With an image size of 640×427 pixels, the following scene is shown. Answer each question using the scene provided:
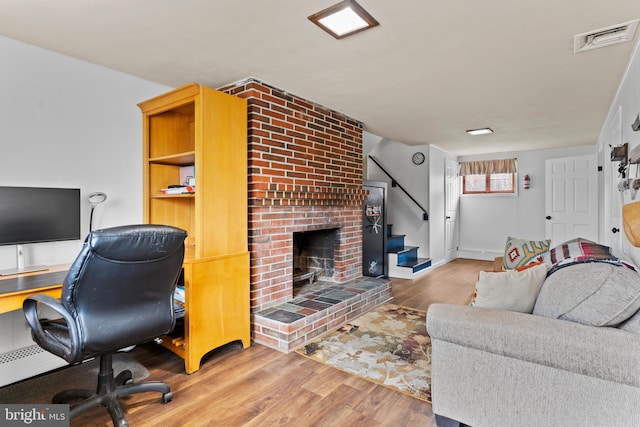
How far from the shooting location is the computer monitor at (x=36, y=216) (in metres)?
1.97

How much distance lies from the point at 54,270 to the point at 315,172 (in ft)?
7.12

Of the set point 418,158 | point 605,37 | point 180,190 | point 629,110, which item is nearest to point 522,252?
point 629,110

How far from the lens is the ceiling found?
1.78m

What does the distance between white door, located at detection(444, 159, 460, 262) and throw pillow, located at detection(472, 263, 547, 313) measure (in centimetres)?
480

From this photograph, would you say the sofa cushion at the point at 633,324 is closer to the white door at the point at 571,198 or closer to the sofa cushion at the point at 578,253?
the sofa cushion at the point at 578,253

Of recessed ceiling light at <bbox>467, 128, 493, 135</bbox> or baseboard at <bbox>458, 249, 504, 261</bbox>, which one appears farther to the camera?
baseboard at <bbox>458, 249, 504, 261</bbox>

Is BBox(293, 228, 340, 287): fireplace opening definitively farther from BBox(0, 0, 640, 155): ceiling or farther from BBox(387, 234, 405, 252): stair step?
BBox(387, 234, 405, 252): stair step

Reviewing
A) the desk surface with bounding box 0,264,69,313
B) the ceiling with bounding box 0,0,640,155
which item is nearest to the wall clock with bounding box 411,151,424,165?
the ceiling with bounding box 0,0,640,155

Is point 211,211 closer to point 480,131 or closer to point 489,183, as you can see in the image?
point 480,131

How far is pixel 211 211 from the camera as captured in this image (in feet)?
7.97

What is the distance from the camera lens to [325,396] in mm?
1960

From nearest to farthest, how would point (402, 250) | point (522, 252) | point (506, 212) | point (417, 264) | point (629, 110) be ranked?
point (629, 110) < point (522, 252) < point (417, 264) < point (402, 250) < point (506, 212)

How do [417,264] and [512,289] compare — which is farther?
[417,264]

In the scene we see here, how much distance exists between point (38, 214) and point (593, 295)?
3.01m
